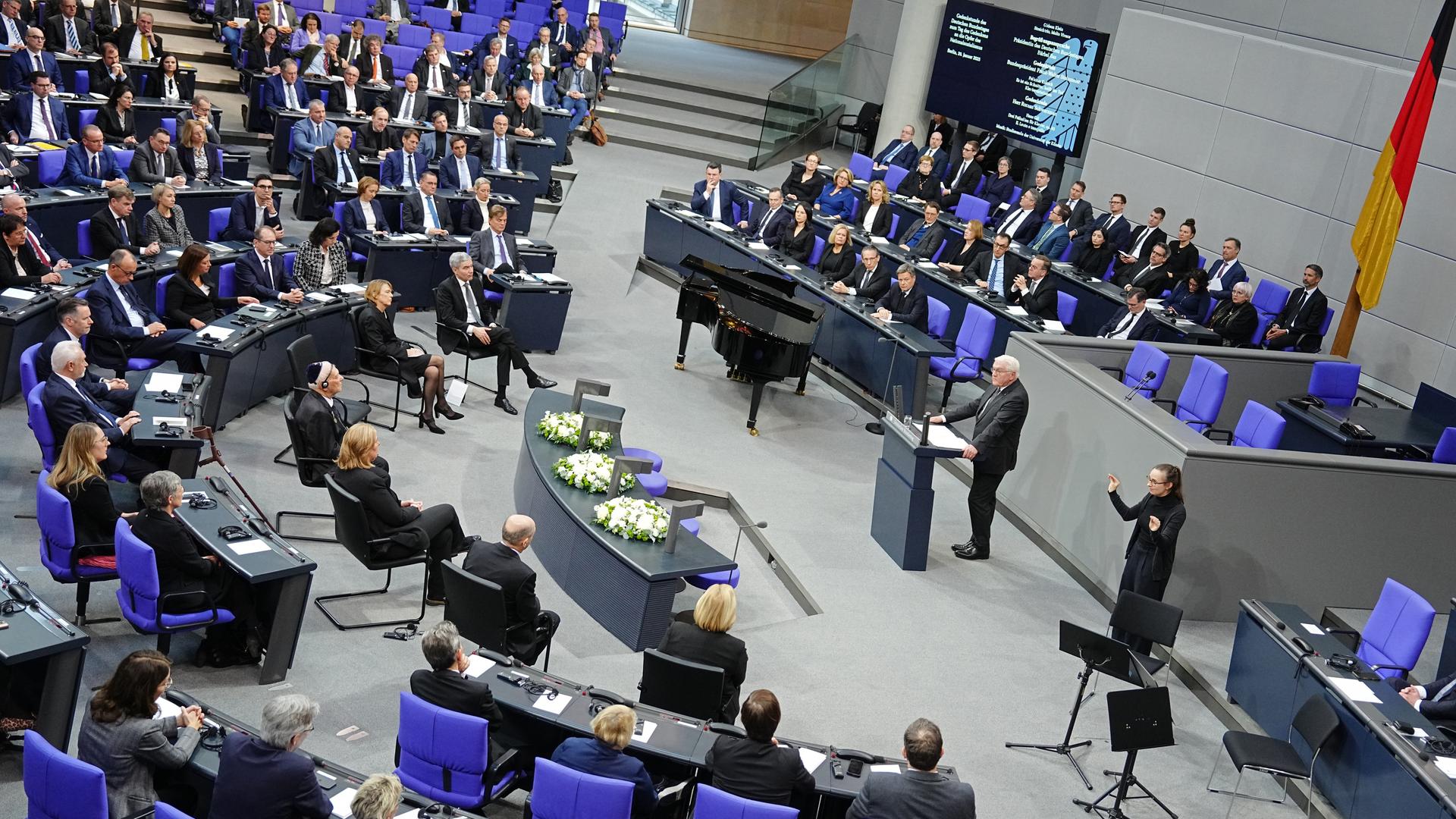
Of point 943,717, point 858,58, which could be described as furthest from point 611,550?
point 858,58

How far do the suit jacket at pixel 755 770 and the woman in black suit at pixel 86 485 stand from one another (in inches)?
149

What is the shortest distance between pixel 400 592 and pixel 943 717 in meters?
3.75

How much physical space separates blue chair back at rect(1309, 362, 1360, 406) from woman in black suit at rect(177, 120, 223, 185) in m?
12.1

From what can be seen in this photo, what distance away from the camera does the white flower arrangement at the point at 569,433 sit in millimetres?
9938

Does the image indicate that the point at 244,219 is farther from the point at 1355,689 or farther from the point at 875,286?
the point at 1355,689

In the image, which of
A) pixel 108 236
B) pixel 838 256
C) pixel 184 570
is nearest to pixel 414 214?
pixel 108 236

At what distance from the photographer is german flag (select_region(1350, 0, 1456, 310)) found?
13938 mm

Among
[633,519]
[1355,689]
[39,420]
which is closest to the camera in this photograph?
[1355,689]

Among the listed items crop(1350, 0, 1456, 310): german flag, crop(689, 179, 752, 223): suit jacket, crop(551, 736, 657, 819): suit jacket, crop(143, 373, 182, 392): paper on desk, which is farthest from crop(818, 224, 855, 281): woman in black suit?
crop(551, 736, 657, 819): suit jacket

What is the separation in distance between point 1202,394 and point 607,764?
819 centimetres

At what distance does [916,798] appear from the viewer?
5848 mm

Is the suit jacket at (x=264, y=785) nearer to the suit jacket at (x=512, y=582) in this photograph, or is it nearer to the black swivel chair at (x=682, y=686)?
the black swivel chair at (x=682, y=686)

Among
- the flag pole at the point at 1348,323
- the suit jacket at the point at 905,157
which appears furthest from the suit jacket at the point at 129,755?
the suit jacket at the point at 905,157

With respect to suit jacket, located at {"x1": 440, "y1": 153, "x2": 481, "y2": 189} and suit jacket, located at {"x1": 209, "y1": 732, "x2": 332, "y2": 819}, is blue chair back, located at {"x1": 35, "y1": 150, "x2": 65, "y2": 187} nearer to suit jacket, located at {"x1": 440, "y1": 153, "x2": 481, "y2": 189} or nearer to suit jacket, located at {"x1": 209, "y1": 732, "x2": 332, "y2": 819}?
suit jacket, located at {"x1": 440, "y1": 153, "x2": 481, "y2": 189}
